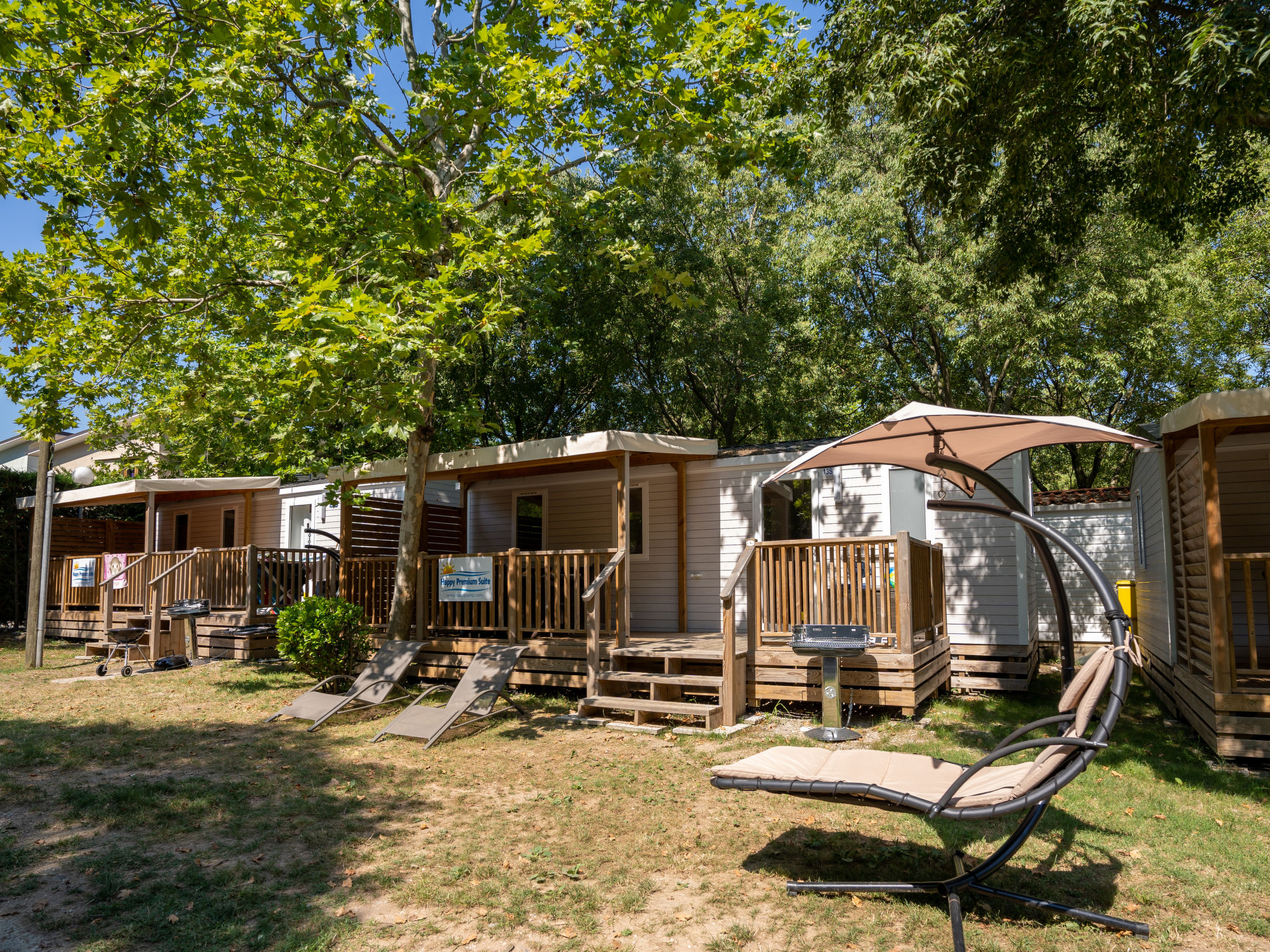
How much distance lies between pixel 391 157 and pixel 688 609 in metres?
6.98

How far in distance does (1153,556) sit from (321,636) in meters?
10.1

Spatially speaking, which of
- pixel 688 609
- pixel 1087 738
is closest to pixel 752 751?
pixel 1087 738

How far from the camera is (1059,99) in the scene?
8.33 metres

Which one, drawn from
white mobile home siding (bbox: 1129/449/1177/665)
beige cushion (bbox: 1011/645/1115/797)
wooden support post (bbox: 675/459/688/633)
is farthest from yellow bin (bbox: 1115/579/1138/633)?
beige cushion (bbox: 1011/645/1115/797)

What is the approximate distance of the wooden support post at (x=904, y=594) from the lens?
7.92m

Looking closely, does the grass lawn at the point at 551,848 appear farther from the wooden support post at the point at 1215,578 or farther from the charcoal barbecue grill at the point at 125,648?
the charcoal barbecue grill at the point at 125,648

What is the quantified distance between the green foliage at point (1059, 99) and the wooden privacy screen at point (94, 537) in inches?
688

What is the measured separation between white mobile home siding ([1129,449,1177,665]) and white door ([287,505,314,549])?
14.4 meters

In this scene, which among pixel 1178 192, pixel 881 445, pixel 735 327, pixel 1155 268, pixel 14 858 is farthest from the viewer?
pixel 735 327

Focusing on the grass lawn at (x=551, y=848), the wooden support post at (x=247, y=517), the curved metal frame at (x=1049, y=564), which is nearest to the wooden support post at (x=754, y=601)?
the grass lawn at (x=551, y=848)

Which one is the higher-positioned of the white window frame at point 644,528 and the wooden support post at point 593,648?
the white window frame at point 644,528

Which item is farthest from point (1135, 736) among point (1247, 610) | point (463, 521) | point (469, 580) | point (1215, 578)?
point (463, 521)

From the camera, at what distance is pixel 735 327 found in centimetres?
1848

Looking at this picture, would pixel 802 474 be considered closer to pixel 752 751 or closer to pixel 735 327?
pixel 752 751
